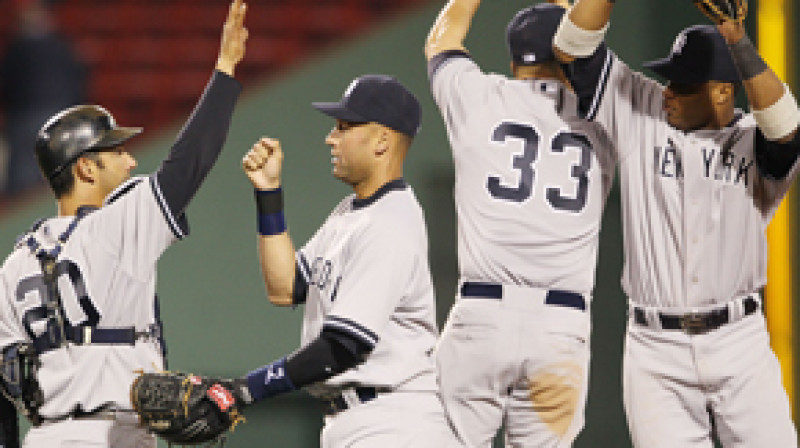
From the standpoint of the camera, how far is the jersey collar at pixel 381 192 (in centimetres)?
265

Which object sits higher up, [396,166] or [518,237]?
[396,166]

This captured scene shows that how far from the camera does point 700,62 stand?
314 centimetres

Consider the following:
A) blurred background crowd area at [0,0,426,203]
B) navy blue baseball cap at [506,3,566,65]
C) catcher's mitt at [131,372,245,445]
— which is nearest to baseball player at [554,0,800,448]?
navy blue baseball cap at [506,3,566,65]

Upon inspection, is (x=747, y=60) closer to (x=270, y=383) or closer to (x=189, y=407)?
(x=270, y=383)

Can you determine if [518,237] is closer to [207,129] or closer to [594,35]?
[594,35]

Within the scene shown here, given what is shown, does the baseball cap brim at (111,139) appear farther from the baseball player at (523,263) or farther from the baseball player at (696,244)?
the baseball player at (696,244)

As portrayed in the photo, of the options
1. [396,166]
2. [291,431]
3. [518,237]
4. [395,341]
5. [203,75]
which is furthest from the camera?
[203,75]

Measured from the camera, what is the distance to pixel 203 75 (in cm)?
511

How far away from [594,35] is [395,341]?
1093 mm

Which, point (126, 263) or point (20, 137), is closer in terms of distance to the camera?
point (126, 263)

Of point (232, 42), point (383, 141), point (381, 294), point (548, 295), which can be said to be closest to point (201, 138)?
point (232, 42)

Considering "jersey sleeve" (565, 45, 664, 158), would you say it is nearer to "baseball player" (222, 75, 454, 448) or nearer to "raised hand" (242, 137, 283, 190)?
"baseball player" (222, 75, 454, 448)

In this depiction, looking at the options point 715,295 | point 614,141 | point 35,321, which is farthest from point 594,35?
point 35,321

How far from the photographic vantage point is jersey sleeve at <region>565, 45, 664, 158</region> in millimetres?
3129
